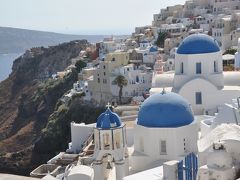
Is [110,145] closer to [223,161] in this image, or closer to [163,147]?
[163,147]

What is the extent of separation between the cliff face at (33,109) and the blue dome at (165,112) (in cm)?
2633

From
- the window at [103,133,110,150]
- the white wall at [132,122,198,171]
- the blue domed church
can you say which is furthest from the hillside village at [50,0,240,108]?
the window at [103,133,110,150]

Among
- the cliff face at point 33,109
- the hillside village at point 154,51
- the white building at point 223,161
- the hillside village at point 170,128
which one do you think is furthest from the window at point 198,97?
the cliff face at point 33,109

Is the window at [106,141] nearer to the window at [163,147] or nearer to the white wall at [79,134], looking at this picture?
the window at [163,147]

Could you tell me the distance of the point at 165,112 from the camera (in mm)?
16484

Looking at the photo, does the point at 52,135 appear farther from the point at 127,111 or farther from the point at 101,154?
the point at 101,154

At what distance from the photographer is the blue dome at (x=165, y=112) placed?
54.0ft

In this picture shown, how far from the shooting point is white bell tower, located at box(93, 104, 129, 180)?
16.2m

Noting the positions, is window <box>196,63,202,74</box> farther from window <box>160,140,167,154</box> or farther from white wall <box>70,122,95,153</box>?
window <box>160,140,167,154</box>

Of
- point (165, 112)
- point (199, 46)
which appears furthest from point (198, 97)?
point (165, 112)

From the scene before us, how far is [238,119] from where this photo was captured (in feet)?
53.0

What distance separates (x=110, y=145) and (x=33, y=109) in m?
53.6

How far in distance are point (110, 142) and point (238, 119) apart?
4370mm

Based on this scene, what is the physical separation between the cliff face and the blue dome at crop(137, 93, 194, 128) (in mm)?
26326
